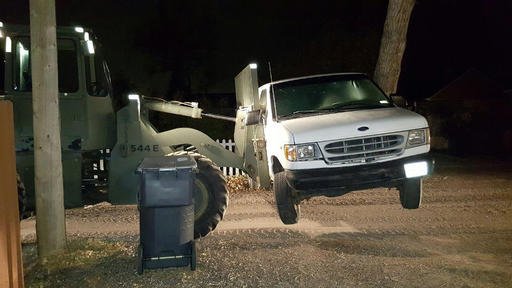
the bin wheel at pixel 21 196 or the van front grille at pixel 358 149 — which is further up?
the van front grille at pixel 358 149

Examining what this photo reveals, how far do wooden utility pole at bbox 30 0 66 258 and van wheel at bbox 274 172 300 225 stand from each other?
280cm

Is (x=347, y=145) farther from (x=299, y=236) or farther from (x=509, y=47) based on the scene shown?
(x=509, y=47)

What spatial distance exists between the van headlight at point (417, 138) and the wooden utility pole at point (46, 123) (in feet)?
14.5

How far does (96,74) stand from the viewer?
842 cm

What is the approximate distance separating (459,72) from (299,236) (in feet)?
112

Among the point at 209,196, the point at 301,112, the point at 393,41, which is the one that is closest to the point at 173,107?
the point at 209,196

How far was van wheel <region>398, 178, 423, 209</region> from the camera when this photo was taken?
313 inches

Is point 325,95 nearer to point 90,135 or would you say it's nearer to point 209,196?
point 209,196

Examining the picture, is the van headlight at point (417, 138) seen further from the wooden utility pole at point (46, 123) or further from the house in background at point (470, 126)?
the house in background at point (470, 126)

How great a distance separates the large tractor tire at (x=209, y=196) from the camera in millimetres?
7840

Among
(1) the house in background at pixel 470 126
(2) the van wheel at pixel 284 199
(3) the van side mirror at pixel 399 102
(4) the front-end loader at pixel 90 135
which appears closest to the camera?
(2) the van wheel at pixel 284 199

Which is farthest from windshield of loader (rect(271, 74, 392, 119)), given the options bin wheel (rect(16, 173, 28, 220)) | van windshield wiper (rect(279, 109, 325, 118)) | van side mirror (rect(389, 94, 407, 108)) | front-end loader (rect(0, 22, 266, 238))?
bin wheel (rect(16, 173, 28, 220))

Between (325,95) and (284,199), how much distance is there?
6.07ft

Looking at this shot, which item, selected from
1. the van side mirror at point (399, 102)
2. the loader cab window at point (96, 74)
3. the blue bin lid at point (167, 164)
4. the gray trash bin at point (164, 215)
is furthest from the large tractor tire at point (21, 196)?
the van side mirror at point (399, 102)
